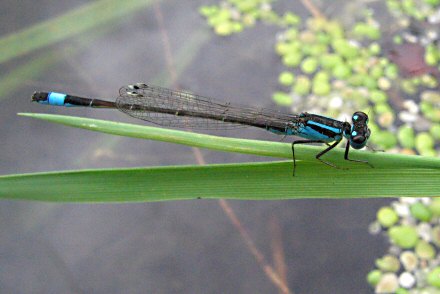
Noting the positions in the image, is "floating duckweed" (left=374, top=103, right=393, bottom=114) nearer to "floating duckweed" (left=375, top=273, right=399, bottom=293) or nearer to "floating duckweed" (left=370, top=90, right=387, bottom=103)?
"floating duckweed" (left=370, top=90, right=387, bottom=103)

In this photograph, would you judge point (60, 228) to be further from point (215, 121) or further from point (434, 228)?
point (434, 228)

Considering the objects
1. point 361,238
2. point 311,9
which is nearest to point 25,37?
point 311,9

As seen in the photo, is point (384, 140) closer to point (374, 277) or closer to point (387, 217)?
point (387, 217)

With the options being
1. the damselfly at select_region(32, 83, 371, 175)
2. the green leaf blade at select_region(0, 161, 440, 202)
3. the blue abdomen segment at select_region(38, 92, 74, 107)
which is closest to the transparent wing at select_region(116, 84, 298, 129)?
the damselfly at select_region(32, 83, 371, 175)

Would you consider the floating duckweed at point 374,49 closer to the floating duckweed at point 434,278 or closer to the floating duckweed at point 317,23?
the floating duckweed at point 317,23

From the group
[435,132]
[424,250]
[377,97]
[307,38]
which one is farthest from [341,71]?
[424,250]

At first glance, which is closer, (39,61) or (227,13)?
(39,61)

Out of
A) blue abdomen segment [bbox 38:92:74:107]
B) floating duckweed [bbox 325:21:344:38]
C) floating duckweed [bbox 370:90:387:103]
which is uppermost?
floating duckweed [bbox 325:21:344:38]
